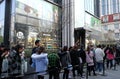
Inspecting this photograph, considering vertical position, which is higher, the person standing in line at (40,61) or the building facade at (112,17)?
the building facade at (112,17)

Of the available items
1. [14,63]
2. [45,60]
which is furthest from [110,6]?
[14,63]

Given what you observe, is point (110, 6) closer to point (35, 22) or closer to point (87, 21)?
point (87, 21)

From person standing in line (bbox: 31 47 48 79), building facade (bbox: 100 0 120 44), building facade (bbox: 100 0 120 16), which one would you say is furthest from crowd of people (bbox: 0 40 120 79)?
building facade (bbox: 100 0 120 44)

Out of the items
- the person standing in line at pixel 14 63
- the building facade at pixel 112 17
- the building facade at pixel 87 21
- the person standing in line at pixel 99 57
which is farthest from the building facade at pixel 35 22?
the building facade at pixel 112 17

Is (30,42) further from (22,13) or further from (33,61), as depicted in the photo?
(33,61)

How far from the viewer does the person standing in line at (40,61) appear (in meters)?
8.36

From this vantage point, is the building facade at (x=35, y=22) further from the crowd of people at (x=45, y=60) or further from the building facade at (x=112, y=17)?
the building facade at (x=112, y=17)

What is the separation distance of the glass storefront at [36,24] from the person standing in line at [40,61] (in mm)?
8069

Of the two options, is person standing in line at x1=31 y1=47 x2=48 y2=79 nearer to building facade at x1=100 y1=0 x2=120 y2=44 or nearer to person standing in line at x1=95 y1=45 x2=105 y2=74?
person standing in line at x1=95 y1=45 x2=105 y2=74

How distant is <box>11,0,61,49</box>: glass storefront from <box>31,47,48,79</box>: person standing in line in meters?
8.07

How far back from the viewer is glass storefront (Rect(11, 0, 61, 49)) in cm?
1664

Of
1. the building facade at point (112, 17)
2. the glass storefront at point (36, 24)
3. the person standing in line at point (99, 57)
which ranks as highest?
the building facade at point (112, 17)

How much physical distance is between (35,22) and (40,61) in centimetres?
1008

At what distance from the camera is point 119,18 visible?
65188 mm
